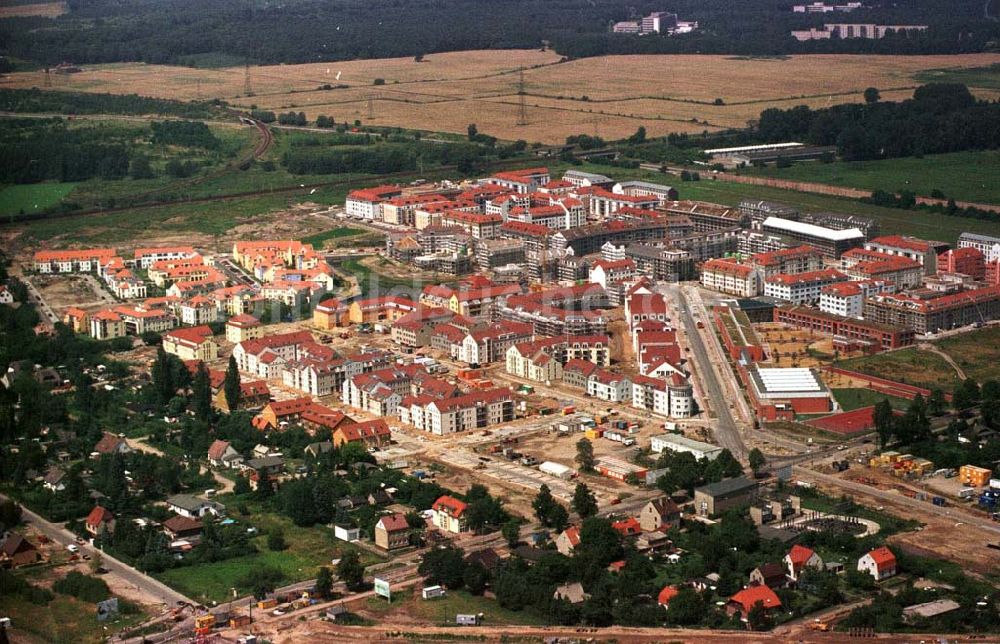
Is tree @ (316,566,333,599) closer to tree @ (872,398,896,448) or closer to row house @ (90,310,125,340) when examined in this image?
tree @ (872,398,896,448)

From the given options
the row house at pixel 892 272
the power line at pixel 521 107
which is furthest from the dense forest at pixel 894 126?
the row house at pixel 892 272

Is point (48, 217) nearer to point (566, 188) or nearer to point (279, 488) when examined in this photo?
point (566, 188)

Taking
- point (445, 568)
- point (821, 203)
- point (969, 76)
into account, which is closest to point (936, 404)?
point (445, 568)

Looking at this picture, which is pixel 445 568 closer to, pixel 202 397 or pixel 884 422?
pixel 202 397

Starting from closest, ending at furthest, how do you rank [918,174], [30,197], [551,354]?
1. [551,354]
2. [30,197]
3. [918,174]

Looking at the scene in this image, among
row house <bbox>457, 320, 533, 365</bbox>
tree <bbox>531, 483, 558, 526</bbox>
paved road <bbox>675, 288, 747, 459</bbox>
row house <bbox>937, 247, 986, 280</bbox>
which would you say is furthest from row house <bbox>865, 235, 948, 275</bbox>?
tree <bbox>531, 483, 558, 526</bbox>

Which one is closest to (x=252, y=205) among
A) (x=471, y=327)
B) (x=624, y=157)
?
(x=624, y=157)
